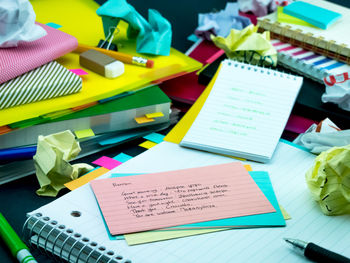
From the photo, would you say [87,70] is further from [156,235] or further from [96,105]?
[156,235]

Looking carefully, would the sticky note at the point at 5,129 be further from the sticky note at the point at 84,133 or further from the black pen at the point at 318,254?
the black pen at the point at 318,254

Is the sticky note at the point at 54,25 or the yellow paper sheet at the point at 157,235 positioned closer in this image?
the yellow paper sheet at the point at 157,235

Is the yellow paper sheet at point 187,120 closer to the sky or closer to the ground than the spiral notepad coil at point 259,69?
closer to the ground

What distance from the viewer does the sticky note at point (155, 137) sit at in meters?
0.86

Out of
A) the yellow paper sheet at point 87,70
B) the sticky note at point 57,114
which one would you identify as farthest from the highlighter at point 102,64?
the sticky note at point 57,114

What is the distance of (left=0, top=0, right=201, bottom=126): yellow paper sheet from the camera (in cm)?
79

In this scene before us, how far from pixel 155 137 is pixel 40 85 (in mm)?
211

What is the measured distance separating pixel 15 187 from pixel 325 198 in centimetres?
45

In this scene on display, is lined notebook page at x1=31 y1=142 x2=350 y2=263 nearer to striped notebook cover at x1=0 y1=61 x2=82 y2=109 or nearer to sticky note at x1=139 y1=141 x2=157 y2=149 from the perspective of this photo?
sticky note at x1=139 y1=141 x2=157 y2=149

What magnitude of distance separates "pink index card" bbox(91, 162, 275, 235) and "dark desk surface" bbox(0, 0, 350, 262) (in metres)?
0.10

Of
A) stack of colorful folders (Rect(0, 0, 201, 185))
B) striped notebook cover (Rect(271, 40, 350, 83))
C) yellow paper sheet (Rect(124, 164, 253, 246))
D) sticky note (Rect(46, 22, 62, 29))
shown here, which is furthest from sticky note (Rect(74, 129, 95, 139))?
striped notebook cover (Rect(271, 40, 350, 83))

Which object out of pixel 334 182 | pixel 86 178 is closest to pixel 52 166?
pixel 86 178

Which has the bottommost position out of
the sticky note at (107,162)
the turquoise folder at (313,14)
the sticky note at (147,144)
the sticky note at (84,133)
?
the sticky note at (107,162)

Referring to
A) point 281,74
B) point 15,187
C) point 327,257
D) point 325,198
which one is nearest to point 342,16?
point 281,74
